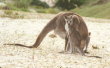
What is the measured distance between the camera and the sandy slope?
954 cm

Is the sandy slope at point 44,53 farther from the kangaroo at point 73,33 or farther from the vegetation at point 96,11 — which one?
the vegetation at point 96,11

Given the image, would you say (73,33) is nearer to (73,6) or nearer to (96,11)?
(96,11)

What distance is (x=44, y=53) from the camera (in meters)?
10.9

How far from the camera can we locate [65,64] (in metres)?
9.66

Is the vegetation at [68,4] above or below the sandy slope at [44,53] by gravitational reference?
above

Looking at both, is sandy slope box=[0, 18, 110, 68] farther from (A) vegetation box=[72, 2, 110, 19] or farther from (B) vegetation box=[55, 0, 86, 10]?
(B) vegetation box=[55, 0, 86, 10]

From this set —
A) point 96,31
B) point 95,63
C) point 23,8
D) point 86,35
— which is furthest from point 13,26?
point 23,8

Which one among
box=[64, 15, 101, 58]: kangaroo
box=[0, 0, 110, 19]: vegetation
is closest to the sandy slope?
box=[64, 15, 101, 58]: kangaroo

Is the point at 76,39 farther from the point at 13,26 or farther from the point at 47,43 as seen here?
the point at 13,26

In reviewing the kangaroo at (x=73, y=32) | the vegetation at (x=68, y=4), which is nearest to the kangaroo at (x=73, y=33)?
the kangaroo at (x=73, y=32)

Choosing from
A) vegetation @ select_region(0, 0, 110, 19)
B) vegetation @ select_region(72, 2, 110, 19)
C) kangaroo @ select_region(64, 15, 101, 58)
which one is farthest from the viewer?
vegetation @ select_region(0, 0, 110, 19)

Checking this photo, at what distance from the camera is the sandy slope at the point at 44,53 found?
9539 mm

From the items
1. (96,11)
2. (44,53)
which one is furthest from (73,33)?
(96,11)

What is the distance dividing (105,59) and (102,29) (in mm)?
7557
